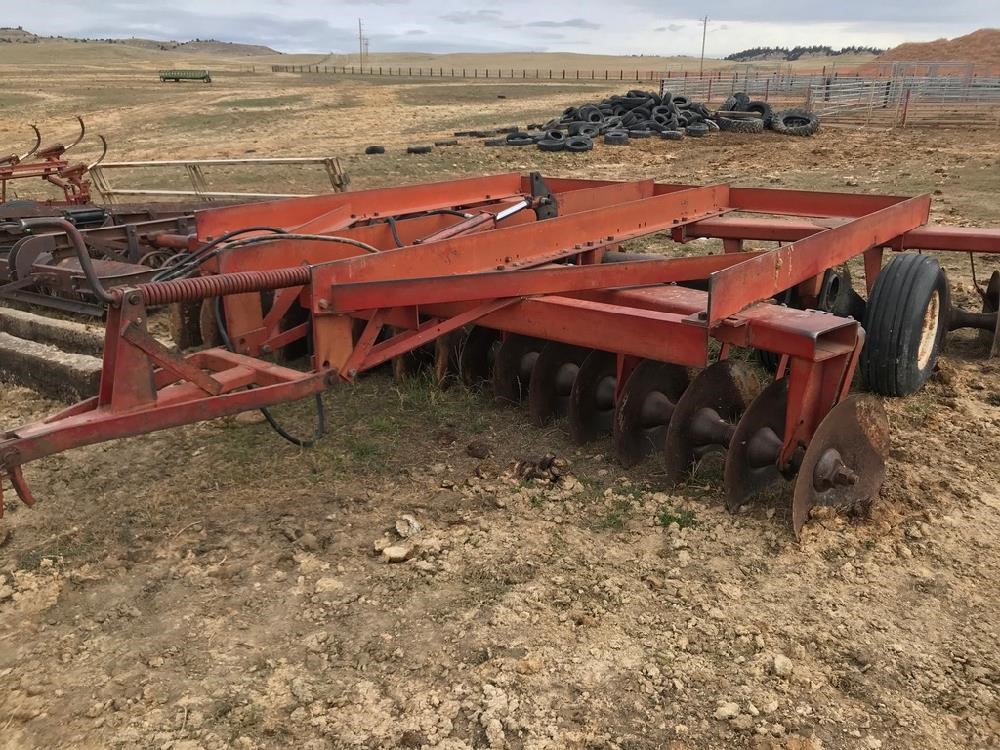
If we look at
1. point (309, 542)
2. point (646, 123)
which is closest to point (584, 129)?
point (646, 123)

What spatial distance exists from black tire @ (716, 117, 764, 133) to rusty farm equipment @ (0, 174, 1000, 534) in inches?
545

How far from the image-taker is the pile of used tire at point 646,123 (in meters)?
17.2

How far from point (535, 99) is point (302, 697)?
33721mm

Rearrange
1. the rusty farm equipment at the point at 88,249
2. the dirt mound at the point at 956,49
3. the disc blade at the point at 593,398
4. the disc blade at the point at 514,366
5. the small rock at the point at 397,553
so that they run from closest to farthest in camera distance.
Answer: the small rock at the point at 397,553
the disc blade at the point at 593,398
the disc blade at the point at 514,366
the rusty farm equipment at the point at 88,249
the dirt mound at the point at 956,49

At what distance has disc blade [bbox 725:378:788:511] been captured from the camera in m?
3.41

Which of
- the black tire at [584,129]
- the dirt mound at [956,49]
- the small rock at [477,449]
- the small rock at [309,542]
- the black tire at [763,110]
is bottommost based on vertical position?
the small rock at [309,542]

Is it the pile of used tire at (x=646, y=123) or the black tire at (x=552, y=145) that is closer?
the black tire at (x=552, y=145)

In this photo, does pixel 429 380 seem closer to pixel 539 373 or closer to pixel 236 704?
pixel 539 373

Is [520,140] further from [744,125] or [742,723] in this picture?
[742,723]

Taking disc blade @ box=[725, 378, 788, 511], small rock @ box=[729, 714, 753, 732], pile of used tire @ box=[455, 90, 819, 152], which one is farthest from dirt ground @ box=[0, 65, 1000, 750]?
pile of used tire @ box=[455, 90, 819, 152]

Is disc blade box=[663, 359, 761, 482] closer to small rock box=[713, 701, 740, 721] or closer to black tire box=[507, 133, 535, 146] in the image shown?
small rock box=[713, 701, 740, 721]

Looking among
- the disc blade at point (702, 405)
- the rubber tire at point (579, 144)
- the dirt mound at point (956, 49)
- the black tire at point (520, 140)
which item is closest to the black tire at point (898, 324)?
the disc blade at point (702, 405)

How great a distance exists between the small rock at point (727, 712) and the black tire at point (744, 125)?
696 inches

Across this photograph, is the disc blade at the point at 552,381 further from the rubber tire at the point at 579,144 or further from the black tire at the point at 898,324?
the rubber tire at the point at 579,144
